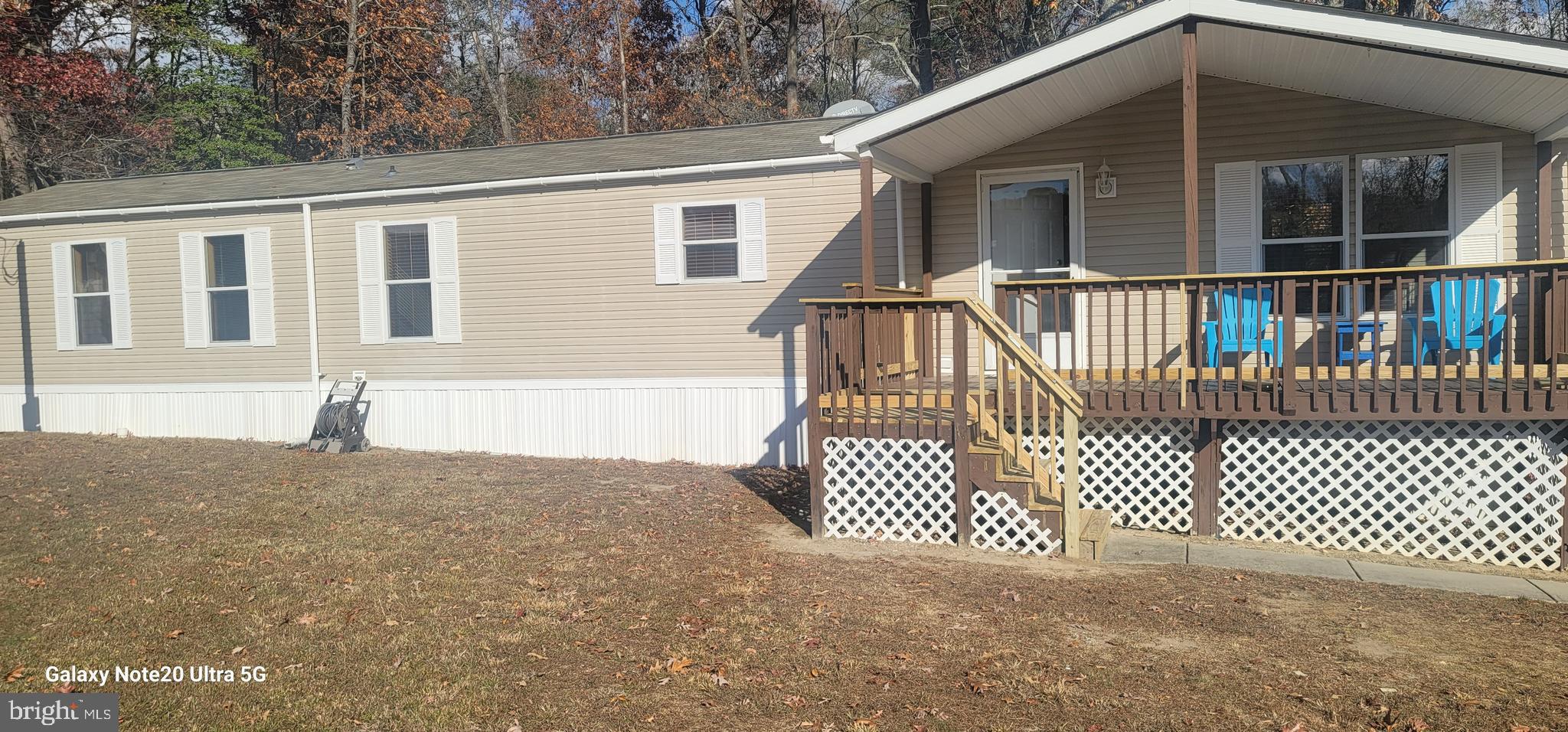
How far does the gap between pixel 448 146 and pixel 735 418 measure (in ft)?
56.8

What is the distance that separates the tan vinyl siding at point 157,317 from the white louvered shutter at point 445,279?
5.72 feet

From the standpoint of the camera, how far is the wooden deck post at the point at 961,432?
727 centimetres

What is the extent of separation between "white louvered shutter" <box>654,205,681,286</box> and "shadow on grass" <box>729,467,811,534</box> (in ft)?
7.17

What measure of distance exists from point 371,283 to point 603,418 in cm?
323

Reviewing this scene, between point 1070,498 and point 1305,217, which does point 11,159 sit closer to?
point 1070,498

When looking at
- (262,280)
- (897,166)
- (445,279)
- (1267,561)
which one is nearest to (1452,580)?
(1267,561)

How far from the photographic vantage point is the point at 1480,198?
8.66 m

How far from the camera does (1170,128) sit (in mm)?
9523

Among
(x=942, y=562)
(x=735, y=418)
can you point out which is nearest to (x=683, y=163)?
(x=735, y=418)

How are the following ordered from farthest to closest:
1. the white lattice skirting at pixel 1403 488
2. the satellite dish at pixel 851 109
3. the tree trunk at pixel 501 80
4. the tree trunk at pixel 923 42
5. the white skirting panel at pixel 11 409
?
the tree trunk at pixel 501 80, the tree trunk at pixel 923 42, the white skirting panel at pixel 11 409, the satellite dish at pixel 851 109, the white lattice skirting at pixel 1403 488

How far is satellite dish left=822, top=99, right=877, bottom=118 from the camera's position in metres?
12.3

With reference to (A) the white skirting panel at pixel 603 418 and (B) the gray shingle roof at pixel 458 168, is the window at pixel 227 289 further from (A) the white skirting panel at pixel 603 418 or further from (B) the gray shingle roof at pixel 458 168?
(A) the white skirting panel at pixel 603 418

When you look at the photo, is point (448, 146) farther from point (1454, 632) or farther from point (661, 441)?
point (1454, 632)

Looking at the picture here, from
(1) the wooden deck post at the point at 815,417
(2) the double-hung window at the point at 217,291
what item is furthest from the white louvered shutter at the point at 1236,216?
(2) the double-hung window at the point at 217,291
